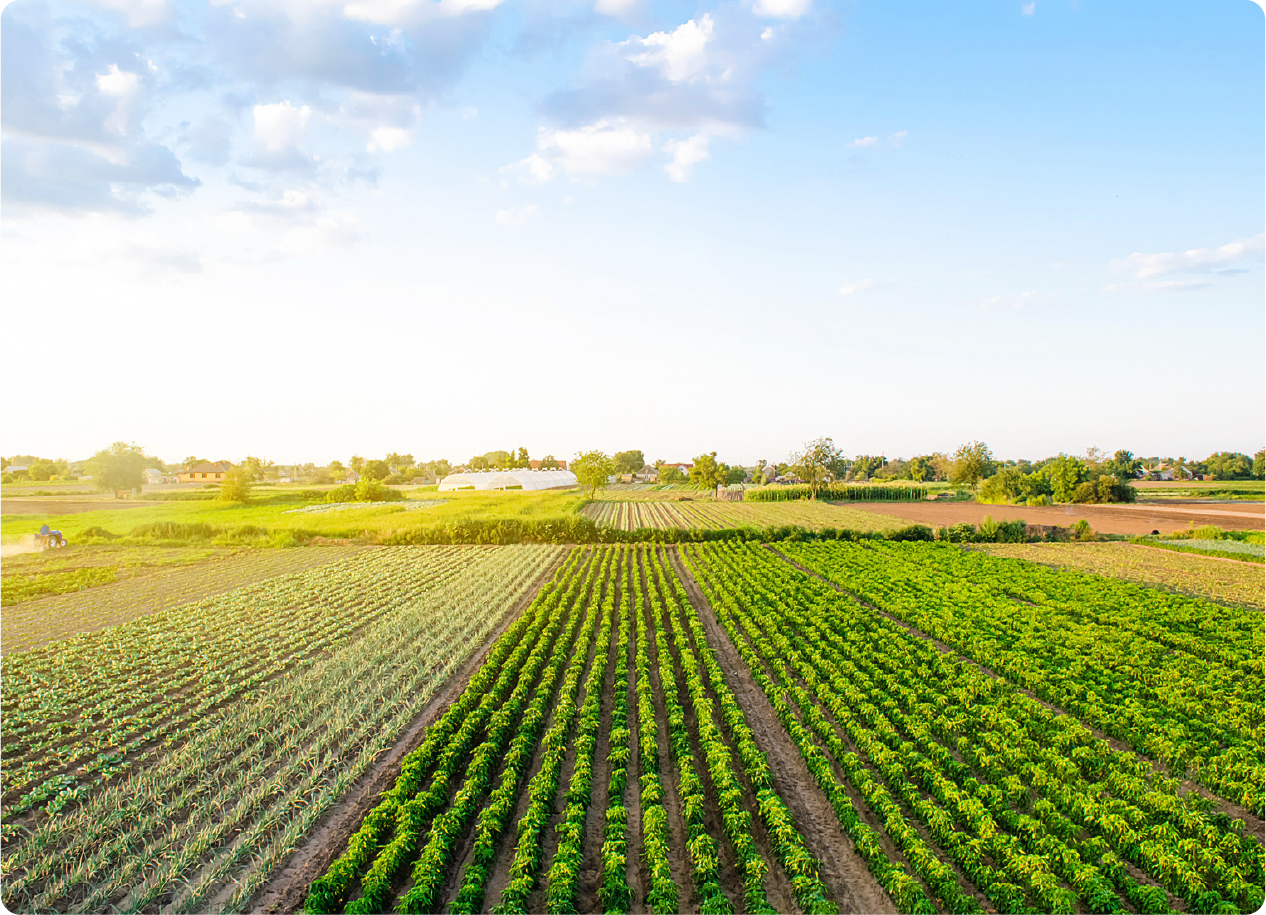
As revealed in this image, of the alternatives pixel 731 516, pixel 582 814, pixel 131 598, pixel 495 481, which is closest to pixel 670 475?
pixel 495 481

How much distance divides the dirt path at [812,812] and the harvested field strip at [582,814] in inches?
19.3

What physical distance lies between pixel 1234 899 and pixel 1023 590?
2271cm

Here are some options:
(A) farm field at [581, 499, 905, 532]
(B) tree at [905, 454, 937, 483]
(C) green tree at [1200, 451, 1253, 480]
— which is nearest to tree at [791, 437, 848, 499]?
(A) farm field at [581, 499, 905, 532]

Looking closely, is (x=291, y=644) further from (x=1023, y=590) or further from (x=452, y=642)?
(x=1023, y=590)

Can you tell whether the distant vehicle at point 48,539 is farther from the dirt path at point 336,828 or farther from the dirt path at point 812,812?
the dirt path at point 812,812

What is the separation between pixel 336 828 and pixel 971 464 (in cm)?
11008

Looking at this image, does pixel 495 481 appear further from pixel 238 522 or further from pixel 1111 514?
pixel 1111 514

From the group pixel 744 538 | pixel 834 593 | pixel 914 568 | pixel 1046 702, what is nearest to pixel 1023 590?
pixel 914 568

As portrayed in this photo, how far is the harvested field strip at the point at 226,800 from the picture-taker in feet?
27.1

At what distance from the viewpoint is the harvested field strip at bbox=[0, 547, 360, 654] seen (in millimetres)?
22359

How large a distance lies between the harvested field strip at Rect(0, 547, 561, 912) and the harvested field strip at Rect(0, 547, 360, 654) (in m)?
12.5

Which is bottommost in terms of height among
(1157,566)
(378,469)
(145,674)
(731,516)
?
(1157,566)

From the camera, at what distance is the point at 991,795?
998cm

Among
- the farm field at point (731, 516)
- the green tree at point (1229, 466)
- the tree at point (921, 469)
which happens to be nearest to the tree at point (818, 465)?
the farm field at point (731, 516)
